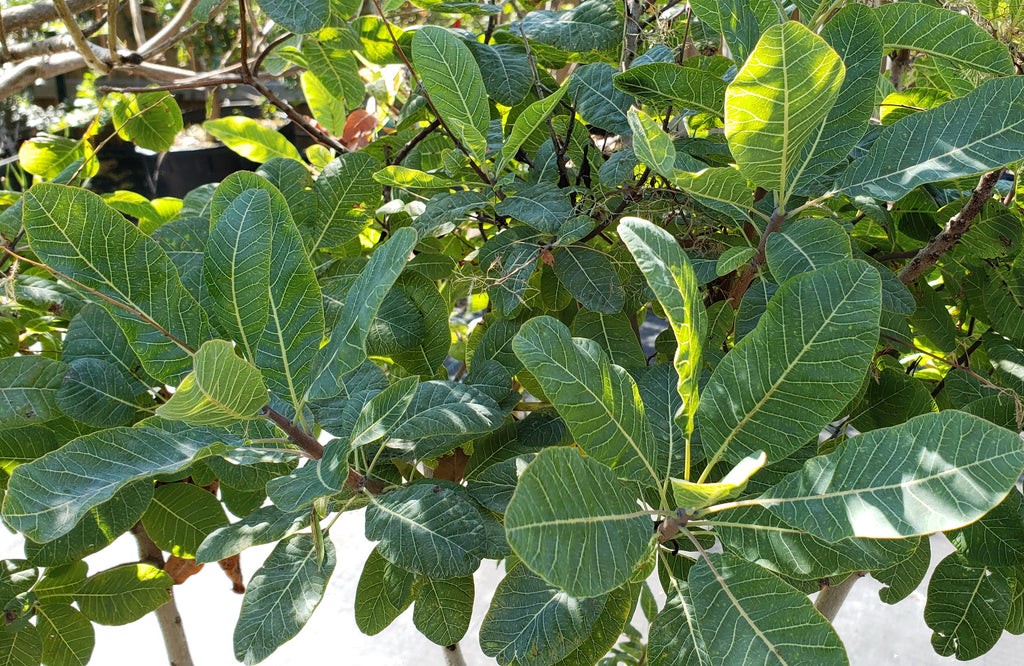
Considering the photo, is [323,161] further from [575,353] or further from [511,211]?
[575,353]

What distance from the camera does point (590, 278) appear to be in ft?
1.92

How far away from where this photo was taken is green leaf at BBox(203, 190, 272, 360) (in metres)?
0.48

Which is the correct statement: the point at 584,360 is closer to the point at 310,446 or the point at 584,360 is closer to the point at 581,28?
the point at 310,446

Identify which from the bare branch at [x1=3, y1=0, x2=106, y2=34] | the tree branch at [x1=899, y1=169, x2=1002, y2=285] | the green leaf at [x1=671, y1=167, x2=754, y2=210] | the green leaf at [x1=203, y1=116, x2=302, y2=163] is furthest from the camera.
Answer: the bare branch at [x1=3, y1=0, x2=106, y2=34]

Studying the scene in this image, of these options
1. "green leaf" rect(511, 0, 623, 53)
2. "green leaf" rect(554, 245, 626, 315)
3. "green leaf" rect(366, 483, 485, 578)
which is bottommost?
"green leaf" rect(366, 483, 485, 578)

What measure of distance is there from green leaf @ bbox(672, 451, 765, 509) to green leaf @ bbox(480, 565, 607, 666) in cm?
10

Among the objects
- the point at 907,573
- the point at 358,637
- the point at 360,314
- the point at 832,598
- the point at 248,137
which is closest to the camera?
the point at 360,314

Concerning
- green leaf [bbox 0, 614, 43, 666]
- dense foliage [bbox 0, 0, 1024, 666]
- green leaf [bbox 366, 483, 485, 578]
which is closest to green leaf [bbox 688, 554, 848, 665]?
dense foliage [bbox 0, 0, 1024, 666]

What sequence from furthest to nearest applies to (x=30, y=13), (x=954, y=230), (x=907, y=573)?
(x=30, y=13), (x=907, y=573), (x=954, y=230)

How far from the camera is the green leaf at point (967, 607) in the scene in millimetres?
597

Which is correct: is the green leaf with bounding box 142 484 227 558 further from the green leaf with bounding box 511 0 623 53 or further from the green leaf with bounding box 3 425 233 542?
the green leaf with bounding box 511 0 623 53

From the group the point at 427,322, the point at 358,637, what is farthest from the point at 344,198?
the point at 358,637

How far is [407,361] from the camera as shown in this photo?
65 cm

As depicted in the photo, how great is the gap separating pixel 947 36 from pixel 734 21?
0.13 metres
